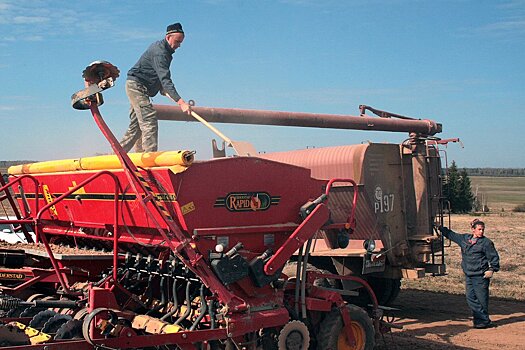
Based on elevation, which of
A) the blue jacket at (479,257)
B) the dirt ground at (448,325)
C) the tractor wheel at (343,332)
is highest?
the blue jacket at (479,257)

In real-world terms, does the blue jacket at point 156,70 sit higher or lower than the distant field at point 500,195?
higher

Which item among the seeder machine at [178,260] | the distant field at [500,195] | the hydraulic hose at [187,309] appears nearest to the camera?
the seeder machine at [178,260]

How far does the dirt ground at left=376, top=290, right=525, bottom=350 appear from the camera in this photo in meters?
8.16

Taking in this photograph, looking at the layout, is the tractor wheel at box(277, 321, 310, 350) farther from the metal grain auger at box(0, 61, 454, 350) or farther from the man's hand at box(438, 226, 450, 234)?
the man's hand at box(438, 226, 450, 234)

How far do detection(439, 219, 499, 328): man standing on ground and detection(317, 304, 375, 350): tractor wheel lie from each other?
342cm

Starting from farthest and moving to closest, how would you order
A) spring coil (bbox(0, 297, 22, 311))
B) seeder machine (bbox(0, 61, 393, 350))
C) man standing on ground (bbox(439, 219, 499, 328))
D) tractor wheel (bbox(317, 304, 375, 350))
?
man standing on ground (bbox(439, 219, 499, 328)) → tractor wheel (bbox(317, 304, 375, 350)) → spring coil (bbox(0, 297, 22, 311)) → seeder machine (bbox(0, 61, 393, 350))

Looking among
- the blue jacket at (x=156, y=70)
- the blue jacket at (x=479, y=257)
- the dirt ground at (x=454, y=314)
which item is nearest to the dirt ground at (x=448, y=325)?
the dirt ground at (x=454, y=314)

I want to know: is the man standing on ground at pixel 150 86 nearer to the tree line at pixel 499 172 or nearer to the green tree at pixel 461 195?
the green tree at pixel 461 195

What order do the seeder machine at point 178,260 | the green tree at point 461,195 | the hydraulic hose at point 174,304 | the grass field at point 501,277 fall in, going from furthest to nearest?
the green tree at point 461,195 → the grass field at point 501,277 → the hydraulic hose at point 174,304 → the seeder machine at point 178,260

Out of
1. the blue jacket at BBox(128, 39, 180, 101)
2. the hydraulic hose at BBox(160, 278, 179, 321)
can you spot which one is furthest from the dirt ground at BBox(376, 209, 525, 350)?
the blue jacket at BBox(128, 39, 180, 101)

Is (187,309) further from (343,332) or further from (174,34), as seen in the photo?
(174,34)

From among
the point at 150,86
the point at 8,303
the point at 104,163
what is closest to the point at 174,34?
the point at 150,86

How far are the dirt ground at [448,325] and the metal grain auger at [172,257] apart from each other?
1.46 meters

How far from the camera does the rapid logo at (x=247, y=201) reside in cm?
555
